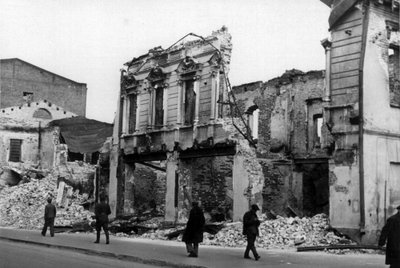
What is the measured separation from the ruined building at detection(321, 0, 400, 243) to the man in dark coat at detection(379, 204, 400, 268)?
8155 millimetres

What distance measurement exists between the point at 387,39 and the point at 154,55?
538 inches

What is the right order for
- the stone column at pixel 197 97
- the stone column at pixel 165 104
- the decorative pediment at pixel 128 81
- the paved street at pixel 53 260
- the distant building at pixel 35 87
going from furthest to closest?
the distant building at pixel 35 87, the decorative pediment at pixel 128 81, the stone column at pixel 165 104, the stone column at pixel 197 97, the paved street at pixel 53 260

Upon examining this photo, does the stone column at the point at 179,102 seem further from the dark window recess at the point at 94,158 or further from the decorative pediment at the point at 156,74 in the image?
the dark window recess at the point at 94,158

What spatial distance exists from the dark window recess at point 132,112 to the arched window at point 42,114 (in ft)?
60.1

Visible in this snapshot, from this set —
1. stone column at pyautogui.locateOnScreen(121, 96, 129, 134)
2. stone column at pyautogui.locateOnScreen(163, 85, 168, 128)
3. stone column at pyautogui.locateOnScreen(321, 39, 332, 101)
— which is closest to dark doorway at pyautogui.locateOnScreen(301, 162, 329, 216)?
stone column at pyautogui.locateOnScreen(163, 85, 168, 128)

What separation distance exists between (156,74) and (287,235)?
1296cm

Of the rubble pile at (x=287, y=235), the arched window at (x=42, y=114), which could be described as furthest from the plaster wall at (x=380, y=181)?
the arched window at (x=42, y=114)

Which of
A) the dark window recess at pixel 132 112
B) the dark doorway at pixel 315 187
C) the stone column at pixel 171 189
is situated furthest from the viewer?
the dark window recess at pixel 132 112

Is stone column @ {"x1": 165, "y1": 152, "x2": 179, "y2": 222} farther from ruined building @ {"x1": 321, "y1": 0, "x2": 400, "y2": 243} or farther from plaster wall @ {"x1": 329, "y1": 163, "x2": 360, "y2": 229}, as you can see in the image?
plaster wall @ {"x1": 329, "y1": 163, "x2": 360, "y2": 229}

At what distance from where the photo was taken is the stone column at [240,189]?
2359cm

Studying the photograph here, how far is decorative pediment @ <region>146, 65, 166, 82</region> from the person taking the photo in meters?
→ 29.1

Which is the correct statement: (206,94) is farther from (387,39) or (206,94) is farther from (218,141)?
(387,39)

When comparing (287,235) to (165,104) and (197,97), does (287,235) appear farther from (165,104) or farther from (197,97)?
(165,104)

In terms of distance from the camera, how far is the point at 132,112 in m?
31.8
